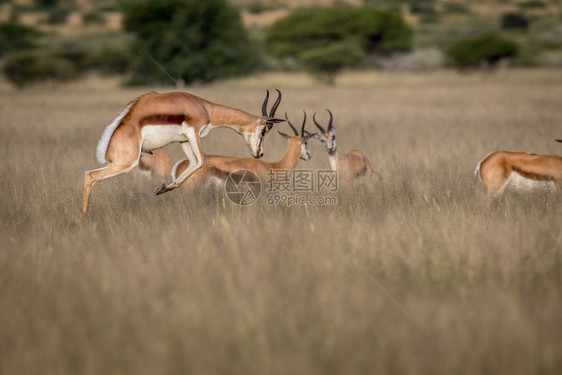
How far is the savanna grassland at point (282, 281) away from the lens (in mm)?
3225

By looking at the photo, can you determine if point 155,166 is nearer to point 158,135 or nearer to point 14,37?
point 158,135

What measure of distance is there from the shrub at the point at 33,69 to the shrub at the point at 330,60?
1785 centimetres

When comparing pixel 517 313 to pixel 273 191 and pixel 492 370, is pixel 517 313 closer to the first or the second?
pixel 492 370

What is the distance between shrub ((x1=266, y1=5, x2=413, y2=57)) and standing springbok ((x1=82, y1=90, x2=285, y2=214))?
52367 millimetres

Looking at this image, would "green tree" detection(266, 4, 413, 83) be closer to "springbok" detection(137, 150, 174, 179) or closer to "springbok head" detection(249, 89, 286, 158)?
"springbok" detection(137, 150, 174, 179)

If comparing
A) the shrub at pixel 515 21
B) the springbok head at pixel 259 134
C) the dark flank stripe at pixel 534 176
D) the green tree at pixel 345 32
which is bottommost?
the dark flank stripe at pixel 534 176

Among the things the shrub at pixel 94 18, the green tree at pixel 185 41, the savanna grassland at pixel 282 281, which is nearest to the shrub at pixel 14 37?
the shrub at pixel 94 18

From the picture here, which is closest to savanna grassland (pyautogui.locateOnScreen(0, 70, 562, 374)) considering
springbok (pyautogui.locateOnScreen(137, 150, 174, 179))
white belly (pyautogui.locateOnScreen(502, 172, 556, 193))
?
white belly (pyautogui.locateOnScreen(502, 172, 556, 193))

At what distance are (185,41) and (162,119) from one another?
36.6 metres

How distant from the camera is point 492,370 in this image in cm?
311

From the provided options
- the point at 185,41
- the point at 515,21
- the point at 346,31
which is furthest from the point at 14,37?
the point at 515,21

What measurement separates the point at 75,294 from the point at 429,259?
8.00 feet

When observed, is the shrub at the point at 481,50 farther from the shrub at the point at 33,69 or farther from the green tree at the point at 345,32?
the shrub at the point at 33,69

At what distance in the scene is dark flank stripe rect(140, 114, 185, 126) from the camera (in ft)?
20.3
